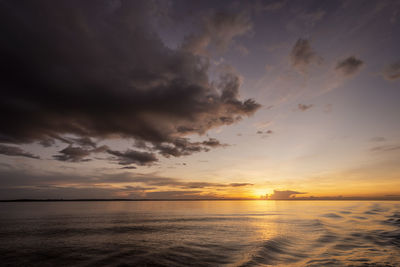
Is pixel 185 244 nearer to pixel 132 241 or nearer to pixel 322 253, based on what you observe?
pixel 132 241

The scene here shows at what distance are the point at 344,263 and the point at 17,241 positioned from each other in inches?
1589

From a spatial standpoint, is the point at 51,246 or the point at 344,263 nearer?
the point at 344,263

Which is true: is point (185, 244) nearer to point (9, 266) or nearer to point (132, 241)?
point (132, 241)

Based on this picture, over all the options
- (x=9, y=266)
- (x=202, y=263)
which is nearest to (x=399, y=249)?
(x=202, y=263)

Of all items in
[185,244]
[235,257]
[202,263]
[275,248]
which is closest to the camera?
[202,263]

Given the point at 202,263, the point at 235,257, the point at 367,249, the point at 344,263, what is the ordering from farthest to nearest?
the point at 367,249 → the point at 235,257 → the point at 202,263 → the point at 344,263

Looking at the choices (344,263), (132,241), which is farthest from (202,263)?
(132,241)

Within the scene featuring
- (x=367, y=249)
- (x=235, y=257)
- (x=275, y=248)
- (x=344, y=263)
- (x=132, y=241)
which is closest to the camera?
(x=344, y=263)

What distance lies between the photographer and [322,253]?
21.5 m

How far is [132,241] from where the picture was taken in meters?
29.3

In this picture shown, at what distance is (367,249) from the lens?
878 inches

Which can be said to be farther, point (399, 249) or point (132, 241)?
point (132, 241)

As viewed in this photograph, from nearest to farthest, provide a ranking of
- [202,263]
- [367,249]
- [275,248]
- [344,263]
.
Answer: [344,263] < [202,263] < [367,249] < [275,248]

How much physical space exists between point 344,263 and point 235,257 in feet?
32.0
